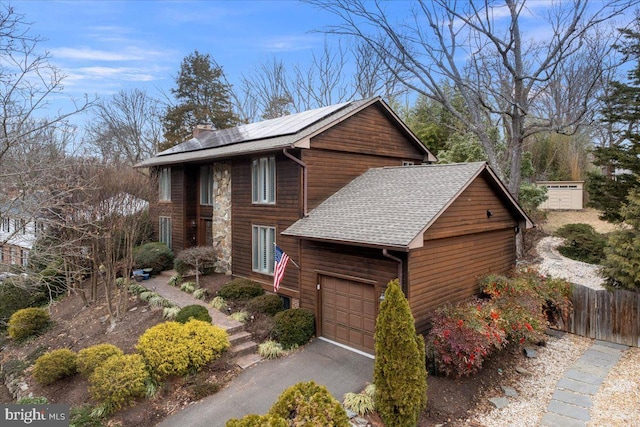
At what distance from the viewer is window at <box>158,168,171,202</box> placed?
18.6m

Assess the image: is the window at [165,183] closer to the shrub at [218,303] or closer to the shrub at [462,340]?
the shrub at [218,303]

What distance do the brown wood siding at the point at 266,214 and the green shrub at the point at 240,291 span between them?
0.41 m

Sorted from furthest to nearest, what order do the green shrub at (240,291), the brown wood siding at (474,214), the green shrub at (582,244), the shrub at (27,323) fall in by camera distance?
the green shrub at (582,244) → the shrub at (27,323) → the green shrub at (240,291) → the brown wood siding at (474,214)

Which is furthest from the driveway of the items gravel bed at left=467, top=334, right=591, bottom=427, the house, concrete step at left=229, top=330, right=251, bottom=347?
gravel bed at left=467, top=334, right=591, bottom=427

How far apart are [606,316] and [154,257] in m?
17.2

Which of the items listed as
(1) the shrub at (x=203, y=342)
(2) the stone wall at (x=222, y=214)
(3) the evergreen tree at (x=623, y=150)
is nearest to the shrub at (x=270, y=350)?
(1) the shrub at (x=203, y=342)

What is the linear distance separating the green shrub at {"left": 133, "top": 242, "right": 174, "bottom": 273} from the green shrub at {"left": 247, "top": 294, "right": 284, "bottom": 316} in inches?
282

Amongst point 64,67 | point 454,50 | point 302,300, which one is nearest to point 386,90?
point 454,50

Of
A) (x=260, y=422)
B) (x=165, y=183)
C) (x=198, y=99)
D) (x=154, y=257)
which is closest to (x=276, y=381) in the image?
(x=260, y=422)

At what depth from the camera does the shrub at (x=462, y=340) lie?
Answer: 767cm

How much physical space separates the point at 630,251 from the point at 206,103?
1304 inches

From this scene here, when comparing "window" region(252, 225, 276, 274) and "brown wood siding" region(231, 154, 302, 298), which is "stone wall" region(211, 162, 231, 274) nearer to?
"brown wood siding" region(231, 154, 302, 298)

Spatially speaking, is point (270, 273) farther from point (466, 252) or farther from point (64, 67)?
point (64, 67)

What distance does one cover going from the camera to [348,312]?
33.0 ft
